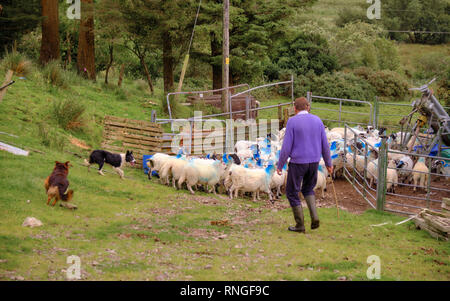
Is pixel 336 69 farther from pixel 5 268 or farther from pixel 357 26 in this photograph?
pixel 5 268

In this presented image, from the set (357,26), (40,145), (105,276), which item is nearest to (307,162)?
(105,276)

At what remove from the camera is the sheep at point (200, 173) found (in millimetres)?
11789

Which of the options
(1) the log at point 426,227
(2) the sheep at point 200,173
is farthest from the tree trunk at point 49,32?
(1) the log at point 426,227

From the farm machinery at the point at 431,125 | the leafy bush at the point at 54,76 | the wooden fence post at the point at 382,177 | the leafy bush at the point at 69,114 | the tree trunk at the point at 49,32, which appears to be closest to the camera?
the wooden fence post at the point at 382,177

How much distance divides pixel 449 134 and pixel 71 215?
408 inches

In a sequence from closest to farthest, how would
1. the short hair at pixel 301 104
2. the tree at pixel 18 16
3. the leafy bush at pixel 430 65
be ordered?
the short hair at pixel 301 104 → the tree at pixel 18 16 → the leafy bush at pixel 430 65

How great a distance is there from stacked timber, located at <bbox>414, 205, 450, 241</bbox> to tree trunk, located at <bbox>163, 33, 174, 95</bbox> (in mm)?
16051

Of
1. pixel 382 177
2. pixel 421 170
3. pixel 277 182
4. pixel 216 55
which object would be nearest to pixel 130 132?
pixel 277 182

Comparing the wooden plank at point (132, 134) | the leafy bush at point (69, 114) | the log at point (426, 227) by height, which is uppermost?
the leafy bush at point (69, 114)

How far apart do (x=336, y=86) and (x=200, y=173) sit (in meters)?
23.9

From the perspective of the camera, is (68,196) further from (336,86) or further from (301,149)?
(336,86)

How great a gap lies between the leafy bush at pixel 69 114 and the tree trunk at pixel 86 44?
8.10 metres

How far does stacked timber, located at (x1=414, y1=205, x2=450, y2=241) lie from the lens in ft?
27.6

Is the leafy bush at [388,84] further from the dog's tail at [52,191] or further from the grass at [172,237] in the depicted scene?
the dog's tail at [52,191]
